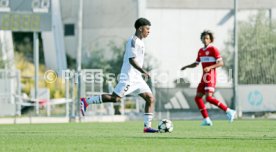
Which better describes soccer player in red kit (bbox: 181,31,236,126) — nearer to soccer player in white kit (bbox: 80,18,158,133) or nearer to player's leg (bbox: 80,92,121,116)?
player's leg (bbox: 80,92,121,116)

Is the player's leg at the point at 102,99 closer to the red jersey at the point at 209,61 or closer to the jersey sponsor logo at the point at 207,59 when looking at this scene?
the red jersey at the point at 209,61

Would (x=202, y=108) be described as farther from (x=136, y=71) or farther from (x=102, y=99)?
(x=136, y=71)

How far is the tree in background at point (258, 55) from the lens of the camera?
35.0 m

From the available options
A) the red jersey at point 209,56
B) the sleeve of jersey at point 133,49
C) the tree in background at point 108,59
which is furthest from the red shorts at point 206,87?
the tree in background at point 108,59

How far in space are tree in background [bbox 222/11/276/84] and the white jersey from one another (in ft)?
65.4

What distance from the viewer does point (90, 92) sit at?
108 feet

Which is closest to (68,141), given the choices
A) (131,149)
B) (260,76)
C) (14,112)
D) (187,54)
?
(131,149)

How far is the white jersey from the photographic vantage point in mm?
15008

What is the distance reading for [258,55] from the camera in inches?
1411

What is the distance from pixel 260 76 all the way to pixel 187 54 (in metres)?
11.6

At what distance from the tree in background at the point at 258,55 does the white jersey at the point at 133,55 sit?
19920 millimetres

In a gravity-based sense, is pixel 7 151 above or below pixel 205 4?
below

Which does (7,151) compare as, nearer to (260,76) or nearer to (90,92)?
(90,92)

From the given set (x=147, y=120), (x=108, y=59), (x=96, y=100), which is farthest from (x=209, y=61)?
(x=108, y=59)
